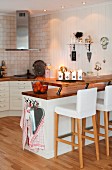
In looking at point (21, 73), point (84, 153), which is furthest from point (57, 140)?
point (21, 73)

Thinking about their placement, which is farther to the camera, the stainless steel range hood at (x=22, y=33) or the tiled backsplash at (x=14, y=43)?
the tiled backsplash at (x=14, y=43)

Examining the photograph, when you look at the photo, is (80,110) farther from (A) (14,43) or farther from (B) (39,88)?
(A) (14,43)

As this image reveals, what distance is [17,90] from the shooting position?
21.9 feet

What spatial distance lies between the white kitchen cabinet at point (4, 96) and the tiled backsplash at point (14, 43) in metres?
0.72

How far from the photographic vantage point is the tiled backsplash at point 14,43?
6926 millimetres

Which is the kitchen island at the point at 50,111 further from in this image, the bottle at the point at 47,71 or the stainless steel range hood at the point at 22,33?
the stainless steel range hood at the point at 22,33

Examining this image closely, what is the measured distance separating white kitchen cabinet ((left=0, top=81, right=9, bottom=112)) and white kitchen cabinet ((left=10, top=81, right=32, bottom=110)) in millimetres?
97

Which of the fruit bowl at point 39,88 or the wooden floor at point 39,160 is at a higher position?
the fruit bowl at point 39,88

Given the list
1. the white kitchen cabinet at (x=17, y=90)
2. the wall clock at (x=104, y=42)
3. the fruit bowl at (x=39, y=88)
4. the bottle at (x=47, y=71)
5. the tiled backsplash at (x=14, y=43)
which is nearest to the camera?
the fruit bowl at (x=39, y=88)

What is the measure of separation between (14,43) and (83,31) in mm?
2147

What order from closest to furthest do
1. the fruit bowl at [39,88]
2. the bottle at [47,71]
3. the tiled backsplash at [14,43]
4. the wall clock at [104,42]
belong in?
the fruit bowl at [39,88] < the wall clock at [104,42] < the bottle at [47,71] < the tiled backsplash at [14,43]

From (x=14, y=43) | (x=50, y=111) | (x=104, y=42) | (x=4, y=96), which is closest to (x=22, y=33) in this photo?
(x=14, y=43)

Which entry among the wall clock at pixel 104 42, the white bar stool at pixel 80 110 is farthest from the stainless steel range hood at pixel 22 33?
the white bar stool at pixel 80 110

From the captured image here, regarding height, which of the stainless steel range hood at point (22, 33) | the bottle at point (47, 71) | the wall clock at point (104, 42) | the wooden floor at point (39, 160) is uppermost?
the stainless steel range hood at point (22, 33)
